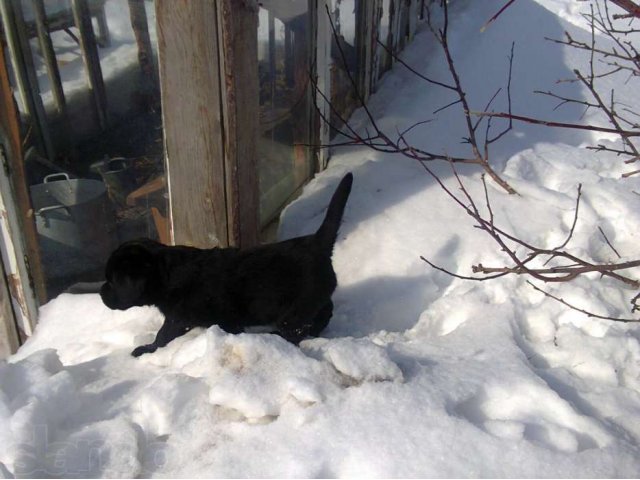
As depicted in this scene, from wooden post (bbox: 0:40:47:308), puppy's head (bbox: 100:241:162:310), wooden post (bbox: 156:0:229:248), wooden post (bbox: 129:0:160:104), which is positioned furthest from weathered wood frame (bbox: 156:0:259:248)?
wooden post (bbox: 0:40:47:308)

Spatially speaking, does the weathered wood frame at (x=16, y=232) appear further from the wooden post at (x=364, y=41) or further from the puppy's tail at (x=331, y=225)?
the wooden post at (x=364, y=41)

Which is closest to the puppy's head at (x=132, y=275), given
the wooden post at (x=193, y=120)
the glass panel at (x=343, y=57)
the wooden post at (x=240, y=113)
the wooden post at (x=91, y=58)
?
the wooden post at (x=193, y=120)

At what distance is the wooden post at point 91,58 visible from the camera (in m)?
2.66

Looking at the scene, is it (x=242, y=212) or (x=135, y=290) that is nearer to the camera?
(x=135, y=290)

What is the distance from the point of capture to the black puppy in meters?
2.54

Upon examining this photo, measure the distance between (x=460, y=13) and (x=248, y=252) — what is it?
6.16 m

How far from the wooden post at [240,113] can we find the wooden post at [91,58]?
0.72m

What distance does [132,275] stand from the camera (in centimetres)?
251

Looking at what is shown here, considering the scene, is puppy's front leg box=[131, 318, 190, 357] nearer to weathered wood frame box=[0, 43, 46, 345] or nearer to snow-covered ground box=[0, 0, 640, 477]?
snow-covered ground box=[0, 0, 640, 477]

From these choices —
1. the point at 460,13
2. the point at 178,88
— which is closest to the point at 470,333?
the point at 178,88

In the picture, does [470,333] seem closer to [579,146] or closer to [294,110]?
[294,110]

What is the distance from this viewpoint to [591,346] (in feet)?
7.60

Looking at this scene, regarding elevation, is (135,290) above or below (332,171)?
above

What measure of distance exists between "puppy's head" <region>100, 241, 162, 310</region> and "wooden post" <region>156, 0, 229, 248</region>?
311 mm
